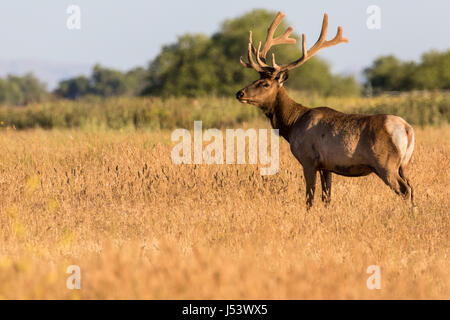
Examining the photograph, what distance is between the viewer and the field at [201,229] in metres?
4.20

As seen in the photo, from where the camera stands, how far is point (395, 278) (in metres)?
5.16

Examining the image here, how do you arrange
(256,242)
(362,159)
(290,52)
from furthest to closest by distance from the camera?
(290,52) < (362,159) < (256,242)

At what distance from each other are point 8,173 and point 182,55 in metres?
41.9

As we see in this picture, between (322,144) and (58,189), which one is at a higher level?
(322,144)

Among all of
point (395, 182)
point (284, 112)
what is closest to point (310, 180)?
point (395, 182)

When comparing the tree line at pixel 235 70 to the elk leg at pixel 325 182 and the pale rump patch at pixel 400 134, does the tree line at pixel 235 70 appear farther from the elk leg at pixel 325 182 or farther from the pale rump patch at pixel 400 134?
the pale rump patch at pixel 400 134

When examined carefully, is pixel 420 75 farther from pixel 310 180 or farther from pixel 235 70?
pixel 310 180

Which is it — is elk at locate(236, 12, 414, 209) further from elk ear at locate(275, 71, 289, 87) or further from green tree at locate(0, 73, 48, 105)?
green tree at locate(0, 73, 48, 105)

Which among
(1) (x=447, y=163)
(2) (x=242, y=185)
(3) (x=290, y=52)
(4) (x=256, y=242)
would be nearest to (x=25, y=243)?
(4) (x=256, y=242)

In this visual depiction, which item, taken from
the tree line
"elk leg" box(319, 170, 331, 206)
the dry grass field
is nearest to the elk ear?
the dry grass field

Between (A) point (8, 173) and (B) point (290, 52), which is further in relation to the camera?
(B) point (290, 52)
